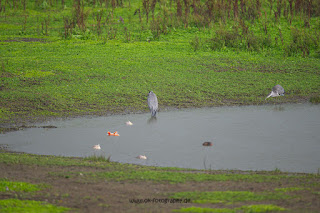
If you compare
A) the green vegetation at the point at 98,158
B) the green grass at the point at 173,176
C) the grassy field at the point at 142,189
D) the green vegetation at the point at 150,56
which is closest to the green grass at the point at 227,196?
the grassy field at the point at 142,189

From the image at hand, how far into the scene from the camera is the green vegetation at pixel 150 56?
1280 centimetres

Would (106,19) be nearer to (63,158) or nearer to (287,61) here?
(287,61)

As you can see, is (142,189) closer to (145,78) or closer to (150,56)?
(145,78)

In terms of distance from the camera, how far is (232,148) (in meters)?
9.25

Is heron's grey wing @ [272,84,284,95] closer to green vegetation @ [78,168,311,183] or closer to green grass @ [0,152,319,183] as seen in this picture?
green grass @ [0,152,319,183]

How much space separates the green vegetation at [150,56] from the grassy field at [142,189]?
415cm

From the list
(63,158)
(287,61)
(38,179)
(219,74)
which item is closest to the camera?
(38,179)

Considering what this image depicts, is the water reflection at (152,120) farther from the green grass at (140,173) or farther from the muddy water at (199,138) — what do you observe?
the green grass at (140,173)

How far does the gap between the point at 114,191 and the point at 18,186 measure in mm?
1184

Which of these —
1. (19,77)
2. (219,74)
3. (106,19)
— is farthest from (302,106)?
(106,19)

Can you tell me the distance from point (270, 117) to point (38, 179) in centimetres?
641

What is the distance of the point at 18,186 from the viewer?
640 cm

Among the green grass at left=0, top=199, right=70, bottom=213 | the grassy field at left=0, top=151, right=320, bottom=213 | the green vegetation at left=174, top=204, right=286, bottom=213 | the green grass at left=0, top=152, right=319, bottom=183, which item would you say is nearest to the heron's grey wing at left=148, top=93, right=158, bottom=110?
the green grass at left=0, top=152, right=319, bottom=183

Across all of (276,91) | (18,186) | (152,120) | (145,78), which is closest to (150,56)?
(145,78)
